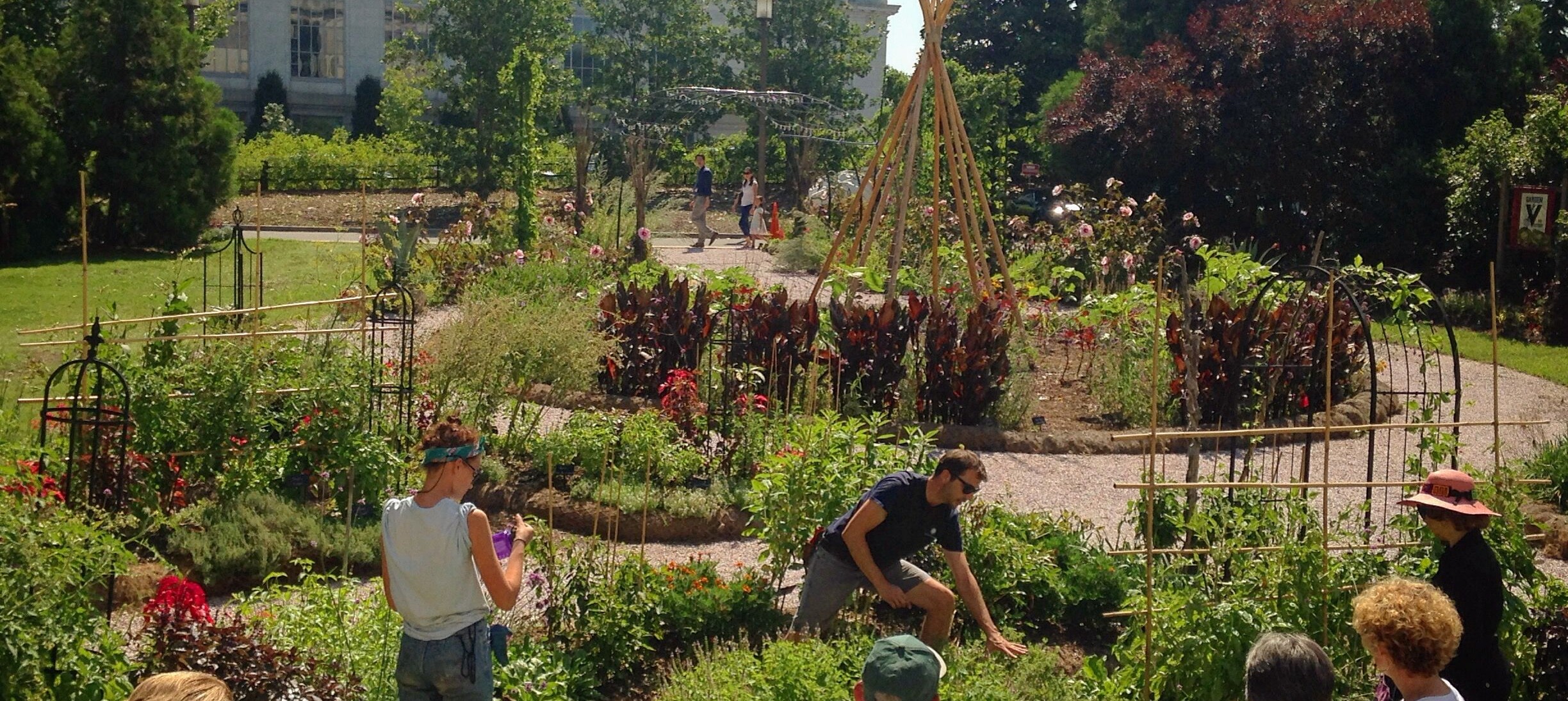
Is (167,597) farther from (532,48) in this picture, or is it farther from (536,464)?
(532,48)

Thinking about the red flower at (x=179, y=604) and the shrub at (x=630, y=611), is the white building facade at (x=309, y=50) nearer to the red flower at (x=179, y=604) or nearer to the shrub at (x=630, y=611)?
the shrub at (x=630, y=611)

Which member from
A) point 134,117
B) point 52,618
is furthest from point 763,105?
point 52,618

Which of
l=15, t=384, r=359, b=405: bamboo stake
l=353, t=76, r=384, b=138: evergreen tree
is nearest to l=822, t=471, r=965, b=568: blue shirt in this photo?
l=15, t=384, r=359, b=405: bamboo stake

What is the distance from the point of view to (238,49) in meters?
45.2

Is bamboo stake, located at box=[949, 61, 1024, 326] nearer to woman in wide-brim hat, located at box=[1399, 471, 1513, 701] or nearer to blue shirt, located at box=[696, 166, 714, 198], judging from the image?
woman in wide-brim hat, located at box=[1399, 471, 1513, 701]

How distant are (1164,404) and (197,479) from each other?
670 cm

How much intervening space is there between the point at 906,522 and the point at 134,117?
17.6 metres

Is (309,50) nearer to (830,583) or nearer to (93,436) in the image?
(93,436)

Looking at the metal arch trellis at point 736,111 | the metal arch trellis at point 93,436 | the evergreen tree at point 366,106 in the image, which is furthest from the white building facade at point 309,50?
the metal arch trellis at point 93,436

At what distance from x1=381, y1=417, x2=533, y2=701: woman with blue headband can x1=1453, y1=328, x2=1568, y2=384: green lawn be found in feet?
38.4

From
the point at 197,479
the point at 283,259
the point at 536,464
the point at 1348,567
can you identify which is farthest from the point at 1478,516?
the point at 283,259

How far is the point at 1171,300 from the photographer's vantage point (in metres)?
12.8

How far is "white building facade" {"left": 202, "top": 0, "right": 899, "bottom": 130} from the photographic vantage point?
1770 inches

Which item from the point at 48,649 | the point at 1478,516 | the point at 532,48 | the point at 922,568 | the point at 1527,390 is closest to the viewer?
the point at 48,649
